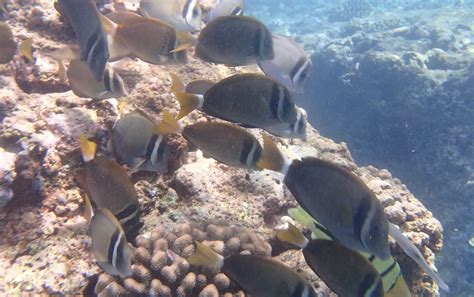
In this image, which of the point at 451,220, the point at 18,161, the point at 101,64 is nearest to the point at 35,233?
the point at 18,161

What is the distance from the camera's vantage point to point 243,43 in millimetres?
2832

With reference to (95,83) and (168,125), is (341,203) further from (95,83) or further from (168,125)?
(95,83)

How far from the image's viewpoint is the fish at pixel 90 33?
2.44 metres

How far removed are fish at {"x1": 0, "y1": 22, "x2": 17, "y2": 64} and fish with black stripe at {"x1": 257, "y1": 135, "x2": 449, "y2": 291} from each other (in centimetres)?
335

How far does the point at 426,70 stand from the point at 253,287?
12.1 m

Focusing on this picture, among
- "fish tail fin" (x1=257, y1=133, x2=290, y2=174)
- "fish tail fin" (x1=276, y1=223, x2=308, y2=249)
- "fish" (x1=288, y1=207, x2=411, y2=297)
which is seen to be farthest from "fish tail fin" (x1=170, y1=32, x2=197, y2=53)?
"fish tail fin" (x1=276, y1=223, x2=308, y2=249)

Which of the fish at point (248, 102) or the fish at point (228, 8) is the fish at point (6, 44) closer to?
the fish at point (228, 8)

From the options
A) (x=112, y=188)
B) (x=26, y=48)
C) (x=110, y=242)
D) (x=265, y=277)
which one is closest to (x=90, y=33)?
(x=112, y=188)

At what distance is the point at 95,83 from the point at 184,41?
0.79m

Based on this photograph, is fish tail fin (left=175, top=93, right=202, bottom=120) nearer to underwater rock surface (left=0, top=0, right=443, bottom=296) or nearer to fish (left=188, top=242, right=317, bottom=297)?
fish (left=188, top=242, right=317, bottom=297)

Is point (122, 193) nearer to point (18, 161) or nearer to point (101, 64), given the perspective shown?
point (101, 64)

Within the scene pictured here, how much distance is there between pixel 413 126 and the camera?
11.2 m

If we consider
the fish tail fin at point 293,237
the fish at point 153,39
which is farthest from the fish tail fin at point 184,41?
the fish tail fin at point 293,237

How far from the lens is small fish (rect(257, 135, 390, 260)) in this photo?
1.79m
